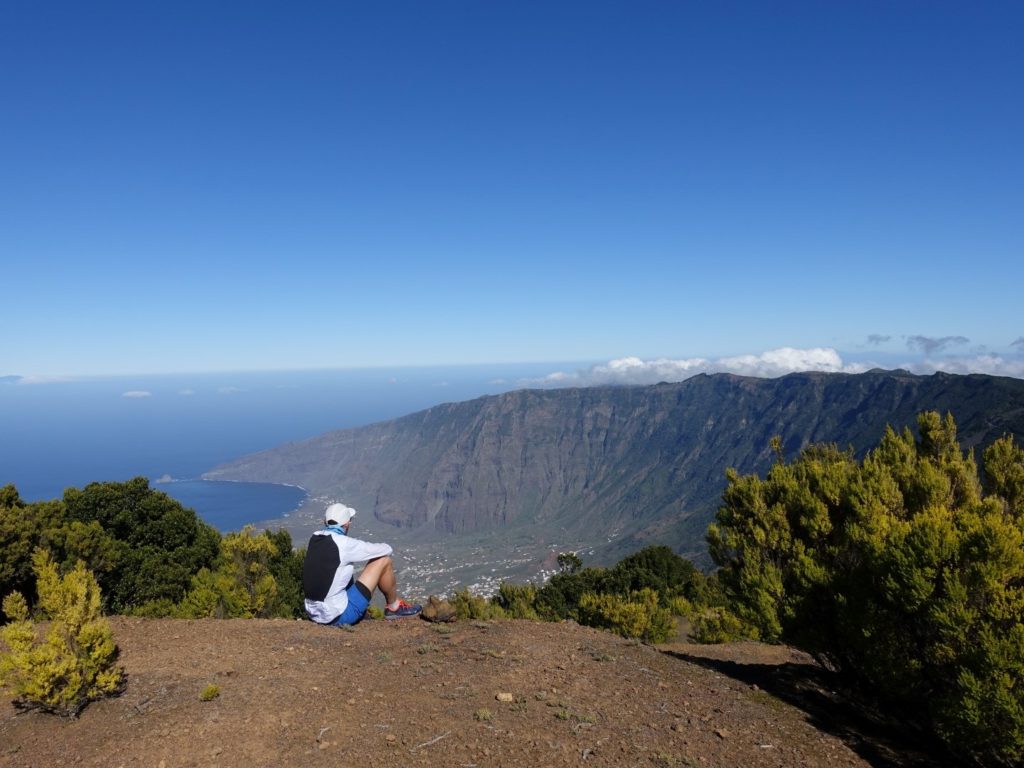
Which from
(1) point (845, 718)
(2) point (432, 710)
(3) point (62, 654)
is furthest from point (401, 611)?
(1) point (845, 718)

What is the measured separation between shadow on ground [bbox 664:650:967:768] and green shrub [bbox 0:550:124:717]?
1044 centimetres

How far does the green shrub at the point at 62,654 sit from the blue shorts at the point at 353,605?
12.9 ft

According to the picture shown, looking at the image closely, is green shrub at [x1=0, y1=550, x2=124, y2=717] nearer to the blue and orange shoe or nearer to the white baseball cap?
the white baseball cap

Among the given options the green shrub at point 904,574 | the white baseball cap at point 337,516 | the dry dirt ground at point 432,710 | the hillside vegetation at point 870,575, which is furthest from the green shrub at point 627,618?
the white baseball cap at point 337,516

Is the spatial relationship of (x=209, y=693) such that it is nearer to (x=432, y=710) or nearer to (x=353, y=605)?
(x=432, y=710)

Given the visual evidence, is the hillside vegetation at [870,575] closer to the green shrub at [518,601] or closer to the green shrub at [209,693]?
the green shrub at [209,693]

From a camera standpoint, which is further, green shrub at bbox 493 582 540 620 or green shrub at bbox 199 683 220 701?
green shrub at bbox 493 582 540 620

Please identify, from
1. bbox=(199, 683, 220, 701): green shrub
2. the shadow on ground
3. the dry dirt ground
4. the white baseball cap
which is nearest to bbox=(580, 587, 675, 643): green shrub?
the shadow on ground

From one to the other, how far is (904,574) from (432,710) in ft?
22.6

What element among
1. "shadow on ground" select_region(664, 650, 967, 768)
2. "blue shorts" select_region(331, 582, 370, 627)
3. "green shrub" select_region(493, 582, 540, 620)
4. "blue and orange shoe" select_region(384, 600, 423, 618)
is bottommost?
"green shrub" select_region(493, 582, 540, 620)

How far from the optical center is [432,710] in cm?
771

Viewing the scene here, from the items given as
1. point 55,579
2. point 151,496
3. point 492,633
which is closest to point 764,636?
point 492,633

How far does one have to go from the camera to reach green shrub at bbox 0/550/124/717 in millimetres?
6855

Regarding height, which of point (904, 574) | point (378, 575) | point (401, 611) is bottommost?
point (401, 611)
